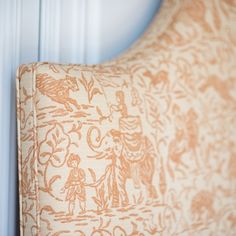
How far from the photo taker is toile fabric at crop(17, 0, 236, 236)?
48cm

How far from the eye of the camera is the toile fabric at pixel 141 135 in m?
0.48

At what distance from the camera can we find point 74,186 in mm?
478

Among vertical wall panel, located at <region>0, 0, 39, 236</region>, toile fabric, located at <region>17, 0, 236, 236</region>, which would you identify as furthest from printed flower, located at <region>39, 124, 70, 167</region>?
vertical wall panel, located at <region>0, 0, 39, 236</region>

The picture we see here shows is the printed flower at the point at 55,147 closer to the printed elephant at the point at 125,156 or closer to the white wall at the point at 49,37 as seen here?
the printed elephant at the point at 125,156

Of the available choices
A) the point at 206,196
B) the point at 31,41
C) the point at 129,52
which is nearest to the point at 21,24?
the point at 31,41

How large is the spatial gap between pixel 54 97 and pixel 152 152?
6.2 inches

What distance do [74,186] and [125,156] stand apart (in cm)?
8

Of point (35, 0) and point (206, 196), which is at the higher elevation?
point (35, 0)

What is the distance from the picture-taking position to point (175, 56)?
1.87 feet

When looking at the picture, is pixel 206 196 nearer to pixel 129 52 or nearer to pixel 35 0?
pixel 129 52

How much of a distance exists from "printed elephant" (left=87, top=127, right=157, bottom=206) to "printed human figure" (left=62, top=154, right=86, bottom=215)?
3cm

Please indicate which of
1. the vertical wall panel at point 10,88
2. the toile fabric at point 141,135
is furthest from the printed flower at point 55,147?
the vertical wall panel at point 10,88

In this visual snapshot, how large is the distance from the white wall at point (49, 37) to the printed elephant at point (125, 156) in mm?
165

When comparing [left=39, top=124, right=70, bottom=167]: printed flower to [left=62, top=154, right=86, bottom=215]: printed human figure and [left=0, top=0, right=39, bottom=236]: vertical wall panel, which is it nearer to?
[left=62, top=154, right=86, bottom=215]: printed human figure
